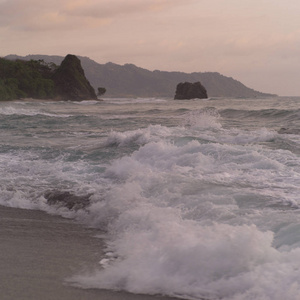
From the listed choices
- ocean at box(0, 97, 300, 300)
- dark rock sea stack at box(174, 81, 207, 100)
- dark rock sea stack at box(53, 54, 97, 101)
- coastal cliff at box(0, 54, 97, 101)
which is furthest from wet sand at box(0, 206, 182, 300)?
dark rock sea stack at box(174, 81, 207, 100)

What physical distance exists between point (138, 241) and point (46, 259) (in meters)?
1.01

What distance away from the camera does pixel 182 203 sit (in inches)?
271

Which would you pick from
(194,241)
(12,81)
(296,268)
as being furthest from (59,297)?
(12,81)

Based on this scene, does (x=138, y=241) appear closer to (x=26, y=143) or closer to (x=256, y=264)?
(x=256, y=264)

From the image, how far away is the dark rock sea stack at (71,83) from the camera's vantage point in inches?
4875

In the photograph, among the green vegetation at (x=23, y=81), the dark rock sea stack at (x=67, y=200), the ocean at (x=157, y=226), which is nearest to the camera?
the ocean at (x=157, y=226)

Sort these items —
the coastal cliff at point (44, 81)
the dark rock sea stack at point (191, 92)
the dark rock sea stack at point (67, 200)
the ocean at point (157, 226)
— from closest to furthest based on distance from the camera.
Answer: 1. the ocean at point (157, 226)
2. the dark rock sea stack at point (67, 200)
3. the coastal cliff at point (44, 81)
4. the dark rock sea stack at point (191, 92)

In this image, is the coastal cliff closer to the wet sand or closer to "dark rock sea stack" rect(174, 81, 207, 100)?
"dark rock sea stack" rect(174, 81, 207, 100)

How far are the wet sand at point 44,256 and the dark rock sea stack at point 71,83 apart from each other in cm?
11797

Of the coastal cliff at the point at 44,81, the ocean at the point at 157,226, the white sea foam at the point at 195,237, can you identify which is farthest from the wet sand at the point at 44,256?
the coastal cliff at the point at 44,81

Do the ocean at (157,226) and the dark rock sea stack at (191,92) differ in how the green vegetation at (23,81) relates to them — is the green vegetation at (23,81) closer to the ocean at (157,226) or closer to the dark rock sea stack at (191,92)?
the dark rock sea stack at (191,92)

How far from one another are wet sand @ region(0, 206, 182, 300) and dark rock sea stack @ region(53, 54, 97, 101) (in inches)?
4645

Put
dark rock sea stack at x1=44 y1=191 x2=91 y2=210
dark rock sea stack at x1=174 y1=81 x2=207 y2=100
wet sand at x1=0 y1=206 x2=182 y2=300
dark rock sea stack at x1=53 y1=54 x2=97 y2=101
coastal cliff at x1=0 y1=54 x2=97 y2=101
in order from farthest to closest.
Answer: dark rock sea stack at x1=174 y1=81 x2=207 y2=100 → dark rock sea stack at x1=53 y1=54 x2=97 y2=101 → coastal cliff at x1=0 y1=54 x2=97 y2=101 → dark rock sea stack at x1=44 y1=191 x2=91 y2=210 → wet sand at x1=0 y1=206 x2=182 y2=300

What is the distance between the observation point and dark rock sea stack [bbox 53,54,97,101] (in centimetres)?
12381
